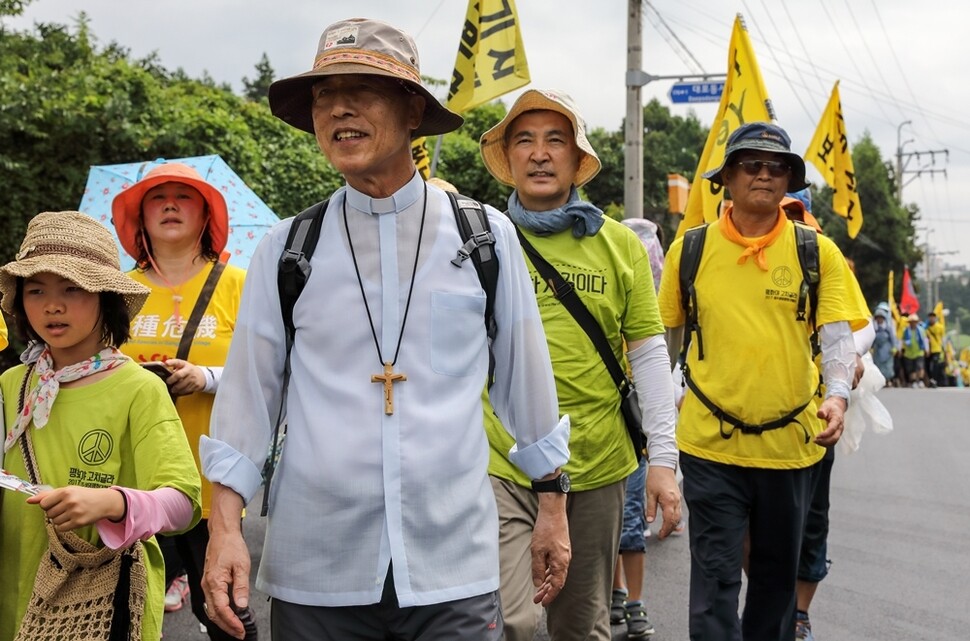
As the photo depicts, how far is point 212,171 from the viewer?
607 centimetres

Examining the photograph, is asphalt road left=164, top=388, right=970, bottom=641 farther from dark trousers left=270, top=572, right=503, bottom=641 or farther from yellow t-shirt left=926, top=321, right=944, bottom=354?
yellow t-shirt left=926, top=321, right=944, bottom=354

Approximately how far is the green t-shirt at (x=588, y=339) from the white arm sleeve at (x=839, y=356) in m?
1.06

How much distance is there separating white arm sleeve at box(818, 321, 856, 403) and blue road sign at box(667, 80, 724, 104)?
37.6 feet

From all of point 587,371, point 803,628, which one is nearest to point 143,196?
point 587,371

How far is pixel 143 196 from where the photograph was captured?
441 cm

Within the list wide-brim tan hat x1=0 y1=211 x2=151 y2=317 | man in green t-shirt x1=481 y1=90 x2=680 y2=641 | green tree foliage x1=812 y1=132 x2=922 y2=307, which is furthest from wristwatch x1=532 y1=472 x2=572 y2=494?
green tree foliage x1=812 y1=132 x2=922 y2=307

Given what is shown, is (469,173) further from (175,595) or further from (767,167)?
(767,167)

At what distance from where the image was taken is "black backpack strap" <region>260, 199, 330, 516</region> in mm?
2469

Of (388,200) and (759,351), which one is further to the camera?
(759,351)

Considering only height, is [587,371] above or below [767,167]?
below

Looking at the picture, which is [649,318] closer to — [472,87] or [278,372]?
[278,372]

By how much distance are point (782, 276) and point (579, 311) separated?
46.6 inches

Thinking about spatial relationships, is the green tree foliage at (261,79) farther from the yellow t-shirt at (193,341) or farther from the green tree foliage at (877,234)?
the yellow t-shirt at (193,341)

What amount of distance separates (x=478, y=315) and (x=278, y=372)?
0.48m
